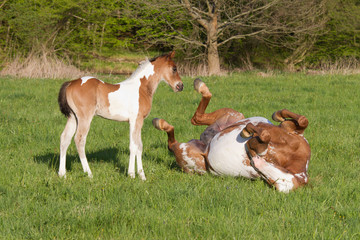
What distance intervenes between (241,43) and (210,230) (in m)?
28.8

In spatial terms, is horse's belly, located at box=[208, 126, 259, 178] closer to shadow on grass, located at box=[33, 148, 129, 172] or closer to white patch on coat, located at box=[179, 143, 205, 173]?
white patch on coat, located at box=[179, 143, 205, 173]

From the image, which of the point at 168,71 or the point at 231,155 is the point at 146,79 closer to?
the point at 168,71

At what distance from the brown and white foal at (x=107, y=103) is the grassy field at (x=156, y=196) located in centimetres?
45

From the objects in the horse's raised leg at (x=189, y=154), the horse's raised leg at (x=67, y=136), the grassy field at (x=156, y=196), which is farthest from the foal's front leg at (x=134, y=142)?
the horse's raised leg at (x=67, y=136)

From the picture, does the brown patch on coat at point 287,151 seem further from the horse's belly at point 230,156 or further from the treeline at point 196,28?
the treeline at point 196,28

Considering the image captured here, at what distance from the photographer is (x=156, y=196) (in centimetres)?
447

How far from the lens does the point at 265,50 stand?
3209cm

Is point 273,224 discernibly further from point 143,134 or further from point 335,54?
point 335,54

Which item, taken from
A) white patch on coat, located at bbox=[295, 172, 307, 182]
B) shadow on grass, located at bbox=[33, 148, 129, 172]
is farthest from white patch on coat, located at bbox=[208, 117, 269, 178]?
shadow on grass, located at bbox=[33, 148, 129, 172]

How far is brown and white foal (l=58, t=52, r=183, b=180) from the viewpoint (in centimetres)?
495

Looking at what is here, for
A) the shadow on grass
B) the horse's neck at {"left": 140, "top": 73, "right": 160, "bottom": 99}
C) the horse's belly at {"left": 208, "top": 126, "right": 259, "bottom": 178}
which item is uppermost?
the horse's neck at {"left": 140, "top": 73, "right": 160, "bottom": 99}

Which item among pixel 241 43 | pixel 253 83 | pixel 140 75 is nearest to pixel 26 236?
pixel 140 75

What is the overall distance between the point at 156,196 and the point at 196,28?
2317cm

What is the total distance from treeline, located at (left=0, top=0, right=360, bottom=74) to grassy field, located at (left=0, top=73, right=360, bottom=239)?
1484cm
